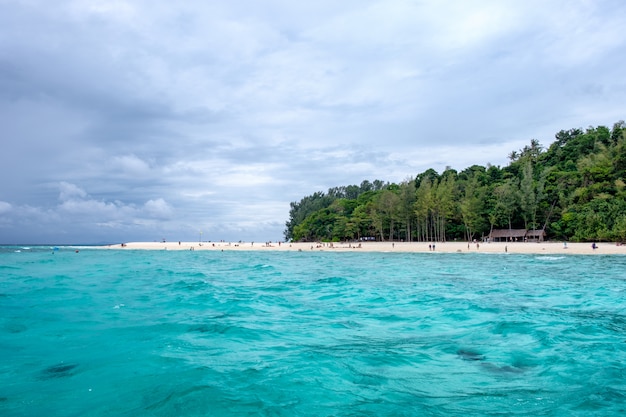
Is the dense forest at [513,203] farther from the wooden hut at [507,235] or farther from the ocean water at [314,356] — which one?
the ocean water at [314,356]

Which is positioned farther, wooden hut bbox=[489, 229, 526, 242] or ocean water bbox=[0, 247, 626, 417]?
wooden hut bbox=[489, 229, 526, 242]

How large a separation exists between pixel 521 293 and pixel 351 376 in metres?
13.0

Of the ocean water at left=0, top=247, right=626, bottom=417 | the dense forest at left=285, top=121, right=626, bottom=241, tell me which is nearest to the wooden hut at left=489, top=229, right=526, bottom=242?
the dense forest at left=285, top=121, right=626, bottom=241

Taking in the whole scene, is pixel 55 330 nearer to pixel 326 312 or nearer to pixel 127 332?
pixel 127 332

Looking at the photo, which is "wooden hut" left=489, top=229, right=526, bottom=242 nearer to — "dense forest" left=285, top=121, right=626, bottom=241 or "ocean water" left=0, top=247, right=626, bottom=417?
"dense forest" left=285, top=121, right=626, bottom=241

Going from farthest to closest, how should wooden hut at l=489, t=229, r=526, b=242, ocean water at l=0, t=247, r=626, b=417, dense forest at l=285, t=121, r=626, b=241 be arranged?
wooden hut at l=489, t=229, r=526, b=242, dense forest at l=285, t=121, r=626, b=241, ocean water at l=0, t=247, r=626, b=417

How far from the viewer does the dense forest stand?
5918cm

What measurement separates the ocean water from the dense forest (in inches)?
2016

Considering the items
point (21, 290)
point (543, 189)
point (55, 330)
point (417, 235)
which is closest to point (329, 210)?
point (417, 235)

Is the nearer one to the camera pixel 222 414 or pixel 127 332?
pixel 222 414

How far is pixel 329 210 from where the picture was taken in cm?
9931

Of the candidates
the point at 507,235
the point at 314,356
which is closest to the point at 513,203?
the point at 507,235

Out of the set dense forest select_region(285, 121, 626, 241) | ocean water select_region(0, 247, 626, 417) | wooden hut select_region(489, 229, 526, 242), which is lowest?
ocean water select_region(0, 247, 626, 417)

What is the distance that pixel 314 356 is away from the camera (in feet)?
25.6
